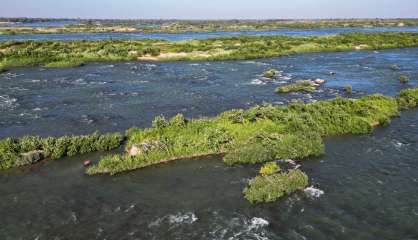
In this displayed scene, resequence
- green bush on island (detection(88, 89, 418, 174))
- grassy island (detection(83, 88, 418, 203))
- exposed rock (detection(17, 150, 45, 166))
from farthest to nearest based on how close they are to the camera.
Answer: green bush on island (detection(88, 89, 418, 174)) < exposed rock (detection(17, 150, 45, 166)) < grassy island (detection(83, 88, 418, 203))

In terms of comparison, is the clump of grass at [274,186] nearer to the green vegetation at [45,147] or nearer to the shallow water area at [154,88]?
the green vegetation at [45,147]

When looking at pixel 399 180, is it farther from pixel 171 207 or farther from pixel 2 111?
pixel 2 111

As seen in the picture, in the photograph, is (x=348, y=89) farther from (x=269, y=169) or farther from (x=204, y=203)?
(x=204, y=203)

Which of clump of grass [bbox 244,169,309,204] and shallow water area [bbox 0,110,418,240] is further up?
clump of grass [bbox 244,169,309,204]

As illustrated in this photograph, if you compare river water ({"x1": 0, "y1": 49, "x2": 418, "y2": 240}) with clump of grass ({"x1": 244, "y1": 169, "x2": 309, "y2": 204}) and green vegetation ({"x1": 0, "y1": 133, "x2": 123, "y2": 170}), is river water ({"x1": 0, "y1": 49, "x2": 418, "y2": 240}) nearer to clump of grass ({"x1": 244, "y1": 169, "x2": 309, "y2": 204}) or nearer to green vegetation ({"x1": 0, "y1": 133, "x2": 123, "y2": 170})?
clump of grass ({"x1": 244, "y1": 169, "x2": 309, "y2": 204})

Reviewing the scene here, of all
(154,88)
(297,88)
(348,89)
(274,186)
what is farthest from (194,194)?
(348,89)

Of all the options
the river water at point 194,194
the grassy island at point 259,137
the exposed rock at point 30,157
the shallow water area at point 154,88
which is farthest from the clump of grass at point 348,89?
the exposed rock at point 30,157

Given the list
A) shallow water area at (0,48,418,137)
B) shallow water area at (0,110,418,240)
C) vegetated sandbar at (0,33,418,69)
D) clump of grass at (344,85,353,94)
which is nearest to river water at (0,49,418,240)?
shallow water area at (0,110,418,240)
